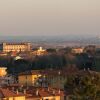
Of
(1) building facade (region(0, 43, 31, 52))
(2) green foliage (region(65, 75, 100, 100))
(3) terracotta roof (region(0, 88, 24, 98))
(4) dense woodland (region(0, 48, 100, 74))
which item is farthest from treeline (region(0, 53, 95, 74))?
(2) green foliage (region(65, 75, 100, 100))

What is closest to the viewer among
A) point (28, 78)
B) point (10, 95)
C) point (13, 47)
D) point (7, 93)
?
point (10, 95)

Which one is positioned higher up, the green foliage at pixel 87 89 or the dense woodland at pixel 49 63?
the green foliage at pixel 87 89

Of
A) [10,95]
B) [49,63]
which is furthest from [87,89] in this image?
[49,63]

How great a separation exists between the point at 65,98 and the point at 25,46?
9948 centimetres

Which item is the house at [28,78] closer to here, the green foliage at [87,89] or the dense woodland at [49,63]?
the dense woodland at [49,63]

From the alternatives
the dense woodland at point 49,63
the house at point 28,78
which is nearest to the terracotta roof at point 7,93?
the house at point 28,78

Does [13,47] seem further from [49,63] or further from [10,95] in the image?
[10,95]

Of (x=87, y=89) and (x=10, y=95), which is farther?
(x=10, y=95)

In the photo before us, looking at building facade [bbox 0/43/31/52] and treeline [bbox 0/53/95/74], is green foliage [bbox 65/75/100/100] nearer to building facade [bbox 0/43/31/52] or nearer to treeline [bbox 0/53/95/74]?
treeline [bbox 0/53/95/74]

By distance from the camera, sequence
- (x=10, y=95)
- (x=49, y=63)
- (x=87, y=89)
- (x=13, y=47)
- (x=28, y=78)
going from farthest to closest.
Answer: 1. (x=13, y=47)
2. (x=49, y=63)
3. (x=28, y=78)
4. (x=10, y=95)
5. (x=87, y=89)

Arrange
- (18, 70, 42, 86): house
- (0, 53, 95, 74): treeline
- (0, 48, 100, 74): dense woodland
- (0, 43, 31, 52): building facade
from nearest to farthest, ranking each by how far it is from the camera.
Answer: (18, 70, 42, 86): house → (0, 48, 100, 74): dense woodland → (0, 53, 95, 74): treeline → (0, 43, 31, 52): building facade

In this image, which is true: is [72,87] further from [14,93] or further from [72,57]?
[72,57]

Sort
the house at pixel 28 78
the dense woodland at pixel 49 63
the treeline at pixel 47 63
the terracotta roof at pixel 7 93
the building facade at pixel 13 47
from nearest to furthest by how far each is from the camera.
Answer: the terracotta roof at pixel 7 93, the house at pixel 28 78, the dense woodland at pixel 49 63, the treeline at pixel 47 63, the building facade at pixel 13 47

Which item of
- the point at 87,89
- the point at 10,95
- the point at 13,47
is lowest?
the point at 13,47
